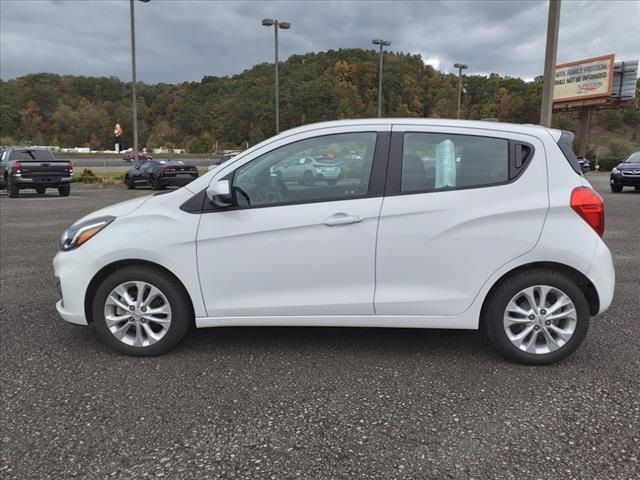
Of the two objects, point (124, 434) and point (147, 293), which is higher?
point (147, 293)

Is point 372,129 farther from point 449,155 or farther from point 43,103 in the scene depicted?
point 43,103

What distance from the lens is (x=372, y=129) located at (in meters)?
3.71

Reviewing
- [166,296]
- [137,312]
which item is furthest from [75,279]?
[166,296]

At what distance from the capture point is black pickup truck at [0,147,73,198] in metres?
18.0

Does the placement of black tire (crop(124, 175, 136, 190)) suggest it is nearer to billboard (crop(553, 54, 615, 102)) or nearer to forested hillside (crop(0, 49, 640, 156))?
billboard (crop(553, 54, 615, 102))

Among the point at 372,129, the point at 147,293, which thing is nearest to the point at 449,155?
the point at 372,129

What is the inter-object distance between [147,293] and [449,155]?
92.1 inches

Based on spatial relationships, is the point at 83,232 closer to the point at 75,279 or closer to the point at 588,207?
the point at 75,279

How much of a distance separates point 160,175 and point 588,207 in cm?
2104

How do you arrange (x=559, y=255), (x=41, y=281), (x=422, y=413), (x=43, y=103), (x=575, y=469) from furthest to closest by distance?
(x=43, y=103) → (x=41, y=281) → (x=559, y=255) → (x=422, y=413) → (x=575, y=469)

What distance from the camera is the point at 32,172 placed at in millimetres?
18125

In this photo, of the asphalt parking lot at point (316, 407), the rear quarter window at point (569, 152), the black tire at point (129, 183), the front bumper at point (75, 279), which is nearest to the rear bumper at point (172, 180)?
the black tire at point (129, 183)

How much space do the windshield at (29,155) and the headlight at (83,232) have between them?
17.6 metres

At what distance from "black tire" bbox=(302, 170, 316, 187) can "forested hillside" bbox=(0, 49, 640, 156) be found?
190 feet
